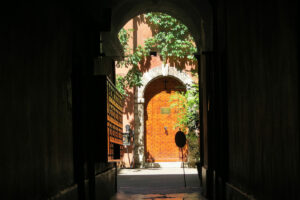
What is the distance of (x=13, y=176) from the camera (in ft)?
10.6

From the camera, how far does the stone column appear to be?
1883 centimetres

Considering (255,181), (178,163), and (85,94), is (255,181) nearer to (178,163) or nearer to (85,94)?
(85,94)

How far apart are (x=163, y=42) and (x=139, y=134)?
13.1 feet

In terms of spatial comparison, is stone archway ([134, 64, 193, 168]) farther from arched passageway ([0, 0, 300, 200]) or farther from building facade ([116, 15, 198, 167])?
arched passageway ([0, 0, 300, 200])

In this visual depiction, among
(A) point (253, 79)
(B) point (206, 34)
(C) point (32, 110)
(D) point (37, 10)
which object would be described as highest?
(B) point (206, 34)

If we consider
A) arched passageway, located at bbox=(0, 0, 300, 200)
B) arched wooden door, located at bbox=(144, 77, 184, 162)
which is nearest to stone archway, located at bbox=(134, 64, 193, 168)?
arched wooden door, located at bbox=(144, 77, 184, 162)

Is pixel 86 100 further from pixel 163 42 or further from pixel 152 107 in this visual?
pixel 152 107

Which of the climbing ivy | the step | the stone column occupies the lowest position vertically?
the step

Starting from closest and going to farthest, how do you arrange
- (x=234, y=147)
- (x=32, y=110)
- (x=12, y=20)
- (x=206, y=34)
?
(x=12, y=20) < (x=32, y=110) < (x=234, y=147) < (x=206, y=34)

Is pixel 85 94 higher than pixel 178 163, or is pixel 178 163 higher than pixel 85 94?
pixel 85 94

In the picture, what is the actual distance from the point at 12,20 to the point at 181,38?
656 inches

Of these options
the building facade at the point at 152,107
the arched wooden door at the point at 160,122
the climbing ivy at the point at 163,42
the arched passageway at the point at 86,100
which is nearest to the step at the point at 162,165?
the building facade at the point at 152,107

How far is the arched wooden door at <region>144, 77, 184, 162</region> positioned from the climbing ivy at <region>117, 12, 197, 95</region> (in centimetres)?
119

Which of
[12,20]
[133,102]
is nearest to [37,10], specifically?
[12,20]
